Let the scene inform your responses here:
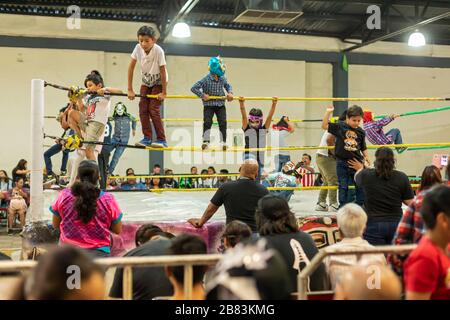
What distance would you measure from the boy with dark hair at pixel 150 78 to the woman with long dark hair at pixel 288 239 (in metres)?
2.54

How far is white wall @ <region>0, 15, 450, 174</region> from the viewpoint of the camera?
13344 millimetres

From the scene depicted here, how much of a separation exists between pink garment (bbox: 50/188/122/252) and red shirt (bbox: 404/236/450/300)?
7.20 feet

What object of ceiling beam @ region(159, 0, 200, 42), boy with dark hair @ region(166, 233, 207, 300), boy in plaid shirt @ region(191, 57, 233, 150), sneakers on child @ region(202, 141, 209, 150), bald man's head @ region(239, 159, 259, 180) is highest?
ceiling beam @ region(159, 0, 200, 42)

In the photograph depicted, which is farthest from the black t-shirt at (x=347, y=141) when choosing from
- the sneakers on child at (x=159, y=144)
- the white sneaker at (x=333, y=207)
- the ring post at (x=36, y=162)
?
the ring post at (x=36, y=162)

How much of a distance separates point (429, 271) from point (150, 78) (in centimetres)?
409

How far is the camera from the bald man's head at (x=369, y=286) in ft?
5.78

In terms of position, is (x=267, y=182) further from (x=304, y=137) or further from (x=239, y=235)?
(x=304, y=137)

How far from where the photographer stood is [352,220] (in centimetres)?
319

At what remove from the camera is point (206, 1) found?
13.3 m

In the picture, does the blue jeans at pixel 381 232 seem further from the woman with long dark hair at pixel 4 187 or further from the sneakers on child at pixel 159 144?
the woman with long dark hair at pixel 4 187

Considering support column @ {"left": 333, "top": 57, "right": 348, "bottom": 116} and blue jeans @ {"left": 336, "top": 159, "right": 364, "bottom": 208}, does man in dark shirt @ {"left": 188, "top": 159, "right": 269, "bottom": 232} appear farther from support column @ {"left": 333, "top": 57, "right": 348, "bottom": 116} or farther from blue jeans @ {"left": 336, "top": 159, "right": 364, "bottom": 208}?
support column @ {"left": 333, "top": 57, "right": 348, "bottom": 116}

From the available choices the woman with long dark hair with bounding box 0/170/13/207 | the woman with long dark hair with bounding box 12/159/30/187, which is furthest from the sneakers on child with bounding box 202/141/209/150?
the woman with long dark hair with bounding box 12/159/30/187

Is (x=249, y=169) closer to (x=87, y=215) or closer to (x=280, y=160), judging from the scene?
(x=87, y=215)

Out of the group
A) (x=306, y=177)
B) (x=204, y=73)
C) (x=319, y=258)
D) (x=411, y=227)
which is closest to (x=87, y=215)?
(x=319, y=258)
